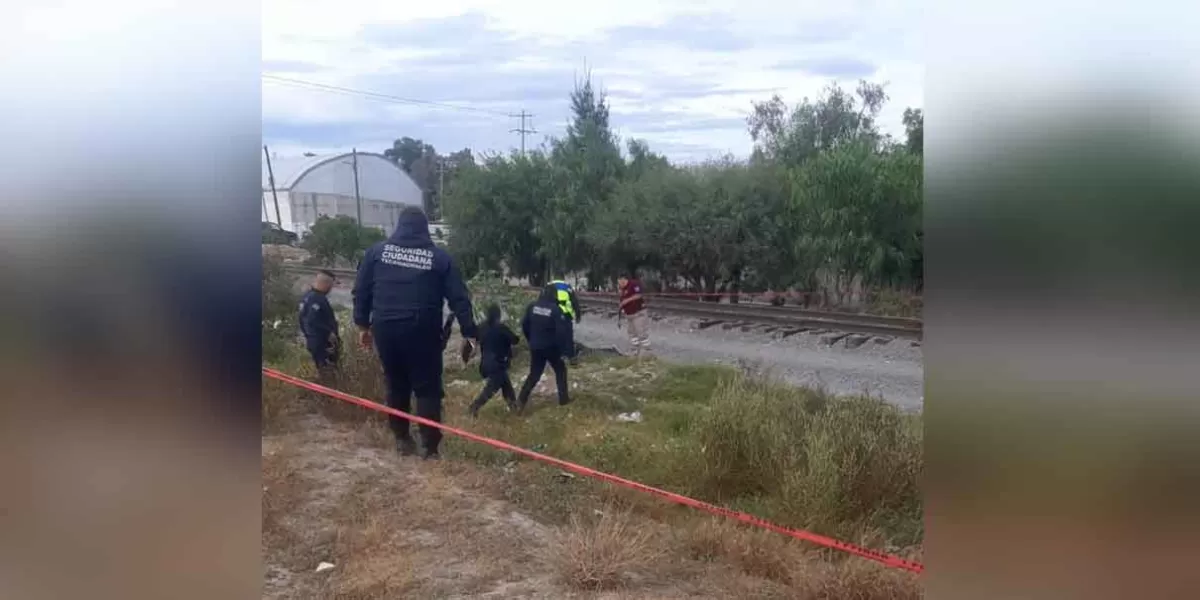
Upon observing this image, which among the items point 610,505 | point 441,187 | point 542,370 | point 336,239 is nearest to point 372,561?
point 610,505

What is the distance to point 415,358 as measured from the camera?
563 centimetres

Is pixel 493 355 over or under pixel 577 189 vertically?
under

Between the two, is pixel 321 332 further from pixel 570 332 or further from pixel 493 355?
pixel 570 332

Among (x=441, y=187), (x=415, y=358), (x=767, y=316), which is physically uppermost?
(x=441, y=187)

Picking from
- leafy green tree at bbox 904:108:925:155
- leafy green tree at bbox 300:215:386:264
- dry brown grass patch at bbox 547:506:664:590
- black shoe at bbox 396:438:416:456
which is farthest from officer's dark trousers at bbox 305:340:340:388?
leafy green tree at bbox 904:108:925:155

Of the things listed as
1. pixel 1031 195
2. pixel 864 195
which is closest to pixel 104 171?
pixel 1031 195

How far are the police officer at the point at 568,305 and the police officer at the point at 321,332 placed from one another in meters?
1.61

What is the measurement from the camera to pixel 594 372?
757 centimetres

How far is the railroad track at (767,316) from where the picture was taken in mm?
6352

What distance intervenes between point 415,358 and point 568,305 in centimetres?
151

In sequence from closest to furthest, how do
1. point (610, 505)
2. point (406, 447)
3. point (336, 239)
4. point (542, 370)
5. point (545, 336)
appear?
point (610, 505), point (406, 447), point (336, 239), point (545, 336), point (542, 370)

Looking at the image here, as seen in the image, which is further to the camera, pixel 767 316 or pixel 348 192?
pixel 767 316

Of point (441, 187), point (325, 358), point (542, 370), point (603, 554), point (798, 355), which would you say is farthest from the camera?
point (798, 355)

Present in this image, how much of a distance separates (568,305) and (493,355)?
0.67 m
